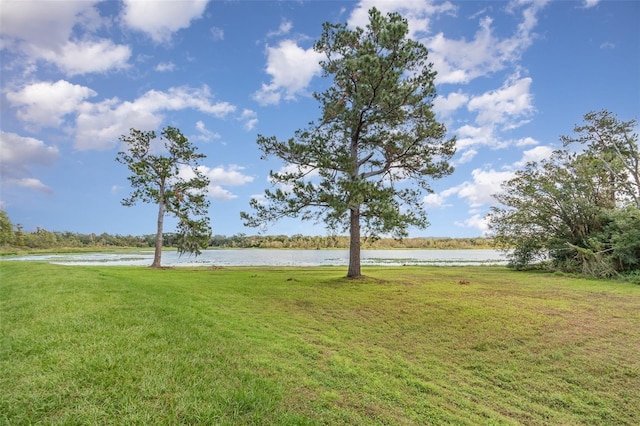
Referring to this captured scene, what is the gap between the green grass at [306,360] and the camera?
3.78 metres

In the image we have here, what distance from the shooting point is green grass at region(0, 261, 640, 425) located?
3.78 meters

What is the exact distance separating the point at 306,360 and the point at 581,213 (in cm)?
2417

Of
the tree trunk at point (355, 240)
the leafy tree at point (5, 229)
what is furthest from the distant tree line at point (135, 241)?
the tree trunk at point (355, 240)

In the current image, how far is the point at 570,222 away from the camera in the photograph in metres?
22.5

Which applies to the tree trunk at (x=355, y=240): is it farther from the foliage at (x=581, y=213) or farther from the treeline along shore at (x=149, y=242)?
the treeline along shore at (x=149, y=242)

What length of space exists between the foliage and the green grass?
10.3m

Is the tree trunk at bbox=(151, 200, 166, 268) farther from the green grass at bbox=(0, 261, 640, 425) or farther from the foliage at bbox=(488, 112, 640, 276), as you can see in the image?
the foliage at bbox=(488, 112, 640, 276)

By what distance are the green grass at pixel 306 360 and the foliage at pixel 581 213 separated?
10347mm

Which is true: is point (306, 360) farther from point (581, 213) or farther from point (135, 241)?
point (135, 241)

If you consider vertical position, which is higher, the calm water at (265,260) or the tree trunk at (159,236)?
the tree trunk at (159,236)

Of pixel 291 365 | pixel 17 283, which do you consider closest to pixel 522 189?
pixel 291 365

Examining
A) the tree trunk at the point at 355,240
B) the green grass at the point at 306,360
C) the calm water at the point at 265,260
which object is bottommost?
the calm water at the point at 265,260

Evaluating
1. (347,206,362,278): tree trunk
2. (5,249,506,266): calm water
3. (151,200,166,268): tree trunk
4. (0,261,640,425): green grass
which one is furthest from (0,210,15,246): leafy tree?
(347,206,362,278): tree trunk

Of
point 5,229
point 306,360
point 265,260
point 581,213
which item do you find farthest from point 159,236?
point 5,229
